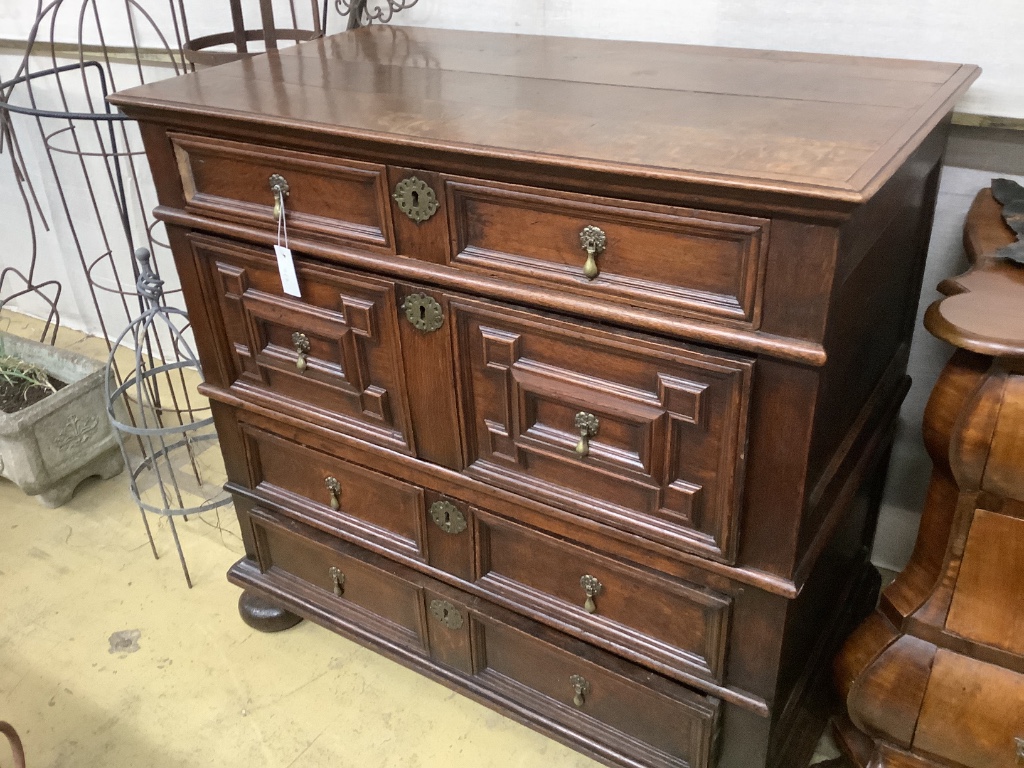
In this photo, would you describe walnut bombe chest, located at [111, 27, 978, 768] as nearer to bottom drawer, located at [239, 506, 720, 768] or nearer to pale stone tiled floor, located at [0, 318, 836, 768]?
bottom drawer, located at [239, 506, 720, 768]

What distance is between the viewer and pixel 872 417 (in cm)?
131

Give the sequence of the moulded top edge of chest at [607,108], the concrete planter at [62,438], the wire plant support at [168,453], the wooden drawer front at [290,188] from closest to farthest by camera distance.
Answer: the moulded top edge of chest at [607,108], the wooden drawer front at [290,188], the wire plant support at [168,453], the concrete planter at [62,438]

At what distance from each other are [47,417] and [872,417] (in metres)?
1.75

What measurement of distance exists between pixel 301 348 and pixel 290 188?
0.83 ft

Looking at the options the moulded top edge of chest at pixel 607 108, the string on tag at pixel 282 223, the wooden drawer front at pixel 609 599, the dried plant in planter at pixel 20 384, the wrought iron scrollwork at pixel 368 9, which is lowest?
the dried plant in planter at pixel 20 384

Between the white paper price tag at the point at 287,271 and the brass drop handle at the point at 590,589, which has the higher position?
the white paper price tag at the point at 287,271

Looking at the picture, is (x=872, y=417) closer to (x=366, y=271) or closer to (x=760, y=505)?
(x=760, y=505)

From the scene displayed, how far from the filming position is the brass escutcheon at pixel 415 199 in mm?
1049

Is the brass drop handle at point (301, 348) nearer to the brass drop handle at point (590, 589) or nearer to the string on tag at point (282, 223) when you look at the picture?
the string on tag at point (282, 223)

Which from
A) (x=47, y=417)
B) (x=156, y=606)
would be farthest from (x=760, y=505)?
(x=47, y=417)

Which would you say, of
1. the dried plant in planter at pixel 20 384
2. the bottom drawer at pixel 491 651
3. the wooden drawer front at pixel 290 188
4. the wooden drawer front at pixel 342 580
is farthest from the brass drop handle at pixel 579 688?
the dried plant in planter at pixel 20 384

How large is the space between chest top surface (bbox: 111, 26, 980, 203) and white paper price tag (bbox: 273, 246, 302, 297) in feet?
0.60

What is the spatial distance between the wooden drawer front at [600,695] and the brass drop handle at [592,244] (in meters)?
0.61

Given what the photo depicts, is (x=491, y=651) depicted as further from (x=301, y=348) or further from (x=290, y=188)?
(x=290, y=188)
